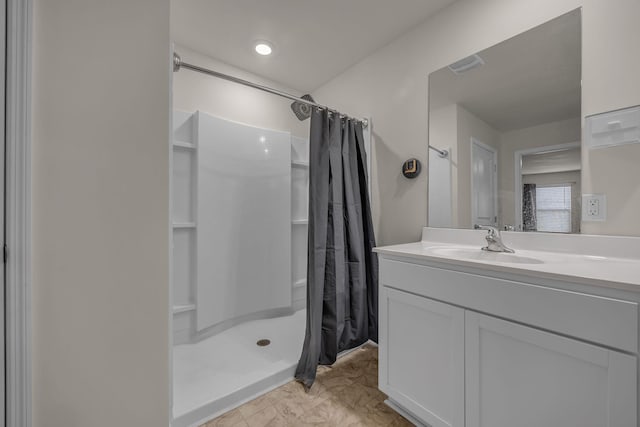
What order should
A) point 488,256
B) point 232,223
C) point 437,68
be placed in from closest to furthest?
point 488,256, point 437,68, point 232,223

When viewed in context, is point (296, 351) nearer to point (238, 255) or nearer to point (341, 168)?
point (238, 255)

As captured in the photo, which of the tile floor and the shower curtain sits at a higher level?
the shower curtain

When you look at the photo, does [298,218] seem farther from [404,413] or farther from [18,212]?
[18,212]

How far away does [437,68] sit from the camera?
1628 mm

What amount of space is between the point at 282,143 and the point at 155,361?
1845mm

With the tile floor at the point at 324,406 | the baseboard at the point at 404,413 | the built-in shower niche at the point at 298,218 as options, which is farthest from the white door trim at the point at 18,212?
the built-in shower niche at the point at 298,218

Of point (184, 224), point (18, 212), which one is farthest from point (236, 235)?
point (18, 212)

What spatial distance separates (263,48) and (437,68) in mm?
1302

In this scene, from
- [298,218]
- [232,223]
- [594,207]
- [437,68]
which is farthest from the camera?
[298,218]

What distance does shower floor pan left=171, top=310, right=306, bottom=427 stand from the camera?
1.23m

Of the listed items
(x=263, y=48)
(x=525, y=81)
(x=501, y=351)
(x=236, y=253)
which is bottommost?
(x=501, y=351)

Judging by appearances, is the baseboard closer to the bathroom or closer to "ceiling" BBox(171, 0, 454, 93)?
the bathroom

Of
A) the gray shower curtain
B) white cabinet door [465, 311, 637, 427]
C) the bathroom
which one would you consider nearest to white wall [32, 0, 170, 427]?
the bathroom

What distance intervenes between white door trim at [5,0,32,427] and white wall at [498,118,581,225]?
1.97m
